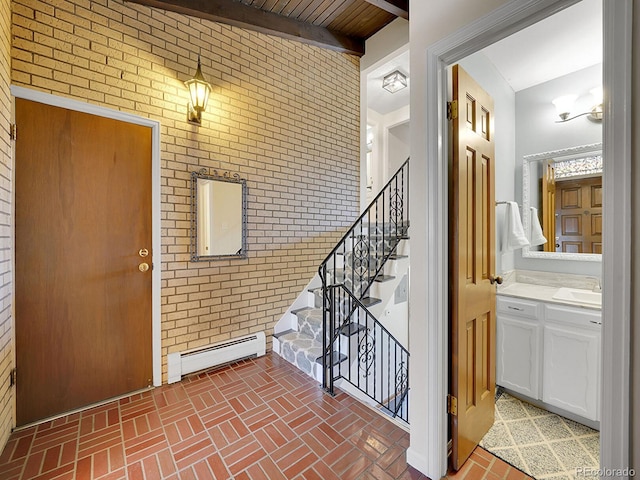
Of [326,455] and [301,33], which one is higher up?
[301,33]

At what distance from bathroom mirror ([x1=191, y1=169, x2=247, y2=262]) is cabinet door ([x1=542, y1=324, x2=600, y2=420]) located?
2740mm

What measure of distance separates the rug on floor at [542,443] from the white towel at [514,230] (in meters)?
1.33

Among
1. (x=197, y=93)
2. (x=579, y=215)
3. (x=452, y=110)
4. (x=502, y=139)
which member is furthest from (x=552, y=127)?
(x=197, y=93)

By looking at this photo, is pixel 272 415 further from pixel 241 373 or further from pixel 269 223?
pixel 269 223

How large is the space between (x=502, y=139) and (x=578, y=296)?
4.98ft

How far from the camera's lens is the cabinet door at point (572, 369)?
1880 millimetres

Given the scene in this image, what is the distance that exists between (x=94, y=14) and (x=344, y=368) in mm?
3565

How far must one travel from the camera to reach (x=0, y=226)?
1639mm

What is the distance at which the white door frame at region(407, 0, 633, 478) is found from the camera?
917 mm

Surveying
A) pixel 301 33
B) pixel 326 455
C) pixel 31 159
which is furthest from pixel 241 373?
pixel 301 33

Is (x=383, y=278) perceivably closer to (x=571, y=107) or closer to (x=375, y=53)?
(x=571, y=107)

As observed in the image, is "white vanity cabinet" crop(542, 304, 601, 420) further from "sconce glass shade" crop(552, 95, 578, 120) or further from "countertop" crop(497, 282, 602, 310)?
"sconce glass shade" crop(552, 95, 578, 120)

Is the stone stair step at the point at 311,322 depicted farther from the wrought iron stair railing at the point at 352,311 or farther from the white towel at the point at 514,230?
the white towel at the point at 514,230

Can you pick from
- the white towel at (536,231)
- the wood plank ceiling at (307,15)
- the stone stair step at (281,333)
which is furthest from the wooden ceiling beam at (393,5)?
the stone stair step at (281,333)
